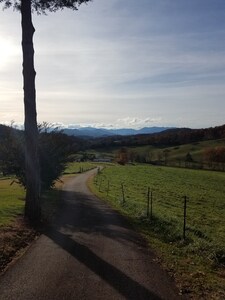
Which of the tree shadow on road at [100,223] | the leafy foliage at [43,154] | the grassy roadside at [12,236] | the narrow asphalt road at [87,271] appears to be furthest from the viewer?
the leafy foliage at [43,154]

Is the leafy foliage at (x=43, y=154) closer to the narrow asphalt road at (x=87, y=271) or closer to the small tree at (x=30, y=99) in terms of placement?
the small tree at (x=30, y=99)

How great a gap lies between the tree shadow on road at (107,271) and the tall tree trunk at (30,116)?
3974mm

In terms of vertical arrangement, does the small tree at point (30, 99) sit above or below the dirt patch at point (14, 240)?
above

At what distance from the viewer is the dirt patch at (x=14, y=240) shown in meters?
11.6

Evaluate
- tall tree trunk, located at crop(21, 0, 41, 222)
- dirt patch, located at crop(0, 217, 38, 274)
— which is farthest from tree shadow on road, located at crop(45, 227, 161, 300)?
tall tree trunk, located at crop(21, 0, 41, 222)

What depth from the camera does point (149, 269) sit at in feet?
34.8

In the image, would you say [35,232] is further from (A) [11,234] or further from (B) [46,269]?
(B) [46,269]

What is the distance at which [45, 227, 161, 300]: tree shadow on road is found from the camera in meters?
8.62

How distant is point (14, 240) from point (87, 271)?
443 cm

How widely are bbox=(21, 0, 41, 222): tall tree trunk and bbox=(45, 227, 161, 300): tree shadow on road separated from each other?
397cm

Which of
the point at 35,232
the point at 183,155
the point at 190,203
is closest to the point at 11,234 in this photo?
the point at 35,232

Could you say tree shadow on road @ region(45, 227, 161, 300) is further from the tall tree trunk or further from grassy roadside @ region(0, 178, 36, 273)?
the tall tree trunk

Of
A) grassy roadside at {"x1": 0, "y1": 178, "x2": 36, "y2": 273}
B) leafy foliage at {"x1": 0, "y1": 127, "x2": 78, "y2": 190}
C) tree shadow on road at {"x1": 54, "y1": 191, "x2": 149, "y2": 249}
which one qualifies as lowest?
tree shadow on road at {"x1": 54, "y1": 191, "x2": 149, "y2": 249}

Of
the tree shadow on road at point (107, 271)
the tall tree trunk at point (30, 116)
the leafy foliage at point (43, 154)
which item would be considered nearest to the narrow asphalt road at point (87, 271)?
the tree shadow on road at point (107, 271)
